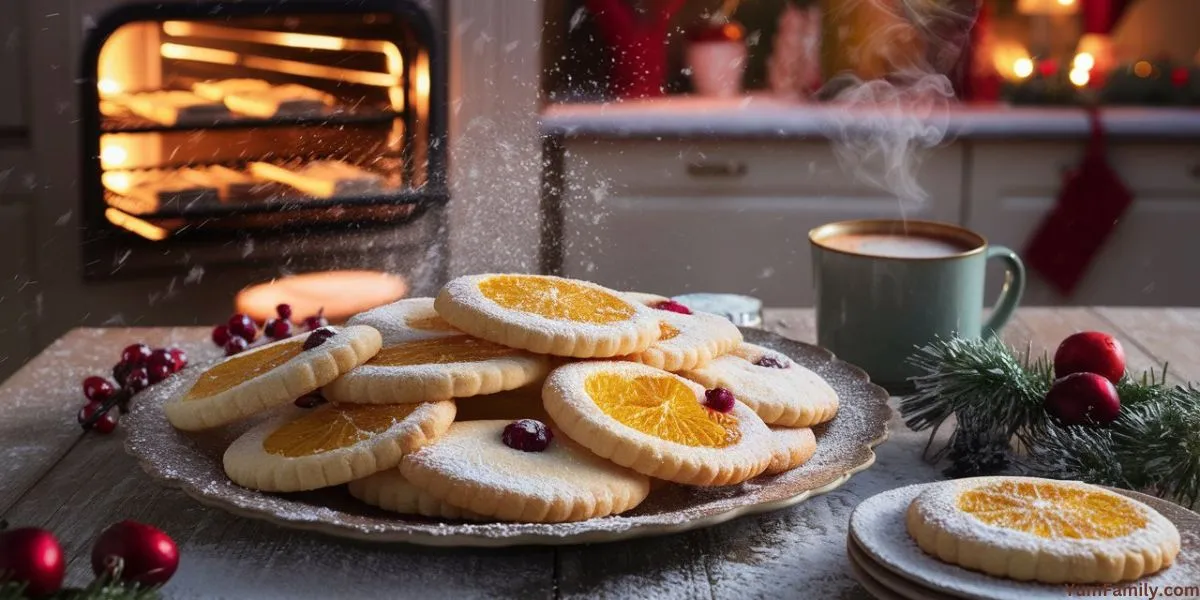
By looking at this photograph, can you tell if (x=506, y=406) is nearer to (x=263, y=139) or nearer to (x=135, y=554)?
(x=135, y=554)

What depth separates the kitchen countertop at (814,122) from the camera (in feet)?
11.3

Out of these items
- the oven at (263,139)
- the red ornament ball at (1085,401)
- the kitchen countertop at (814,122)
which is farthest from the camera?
the oven at (263,139)

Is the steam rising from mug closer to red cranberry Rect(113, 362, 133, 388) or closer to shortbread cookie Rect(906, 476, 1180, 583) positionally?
red cranberry Rect(113, 362, 133, 388)

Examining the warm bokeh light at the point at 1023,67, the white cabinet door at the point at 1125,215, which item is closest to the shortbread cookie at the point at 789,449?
the white cabinet door at the point at 1125,215

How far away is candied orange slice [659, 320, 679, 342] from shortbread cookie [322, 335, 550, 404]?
13cm

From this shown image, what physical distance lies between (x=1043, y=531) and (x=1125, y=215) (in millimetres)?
3003

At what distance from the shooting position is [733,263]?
355 cm

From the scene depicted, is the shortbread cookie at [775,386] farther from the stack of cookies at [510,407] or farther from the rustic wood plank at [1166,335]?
the rustic wood plank at [1166,335]

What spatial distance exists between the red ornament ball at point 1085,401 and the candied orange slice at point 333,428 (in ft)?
1.88

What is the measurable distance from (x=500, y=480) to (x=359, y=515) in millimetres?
123

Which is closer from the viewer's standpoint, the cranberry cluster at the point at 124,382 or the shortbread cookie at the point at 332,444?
the shortbread cookie at the point at 332,444

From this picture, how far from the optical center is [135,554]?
33.1 inches

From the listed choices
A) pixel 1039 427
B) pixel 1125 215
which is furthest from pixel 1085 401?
pixel 1125 215

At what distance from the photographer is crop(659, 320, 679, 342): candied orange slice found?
1.18 m
